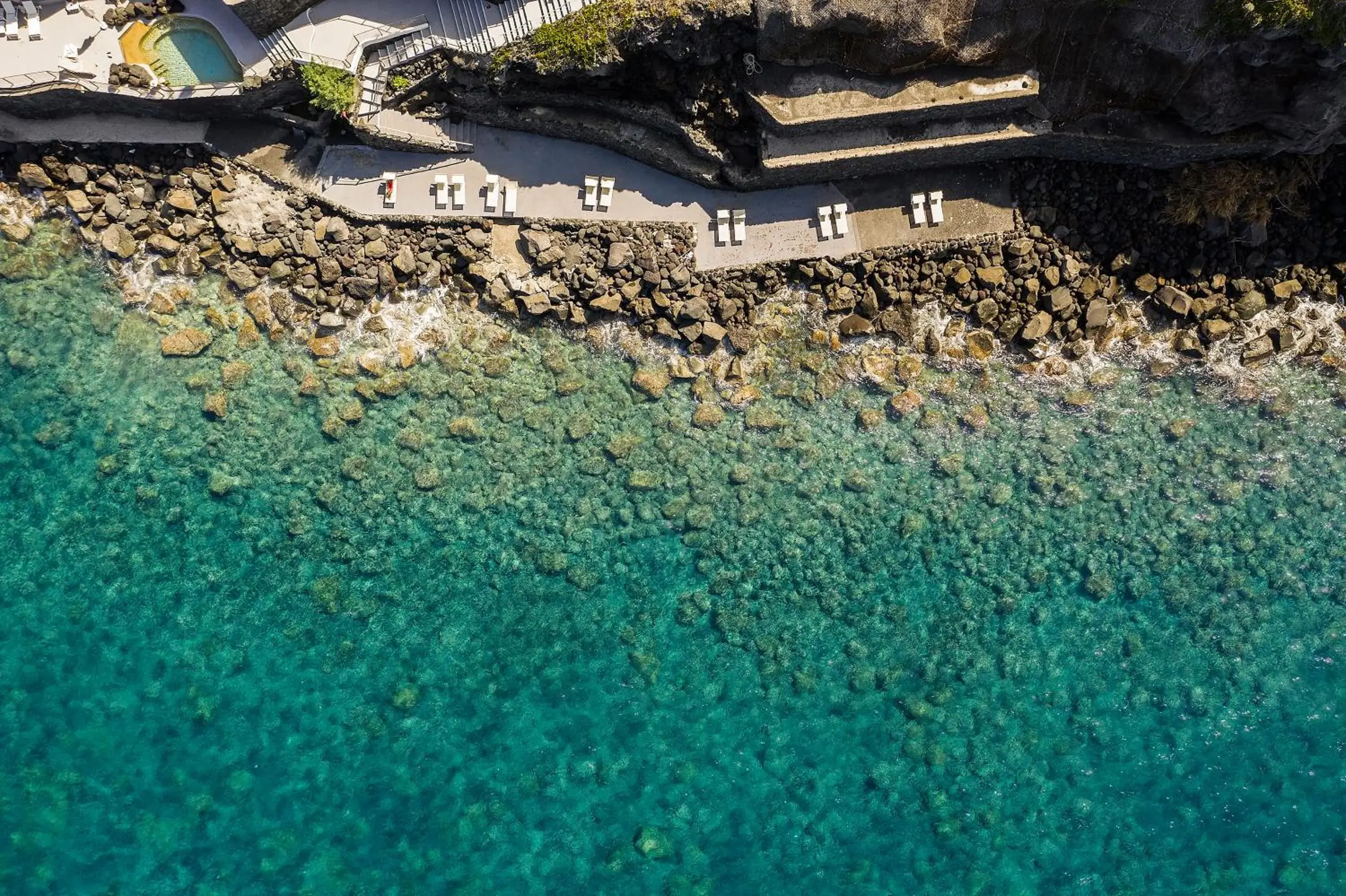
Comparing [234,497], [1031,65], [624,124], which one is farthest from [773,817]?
[1031,65]

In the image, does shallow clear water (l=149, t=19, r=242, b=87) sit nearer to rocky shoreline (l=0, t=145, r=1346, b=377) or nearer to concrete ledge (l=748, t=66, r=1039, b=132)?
rocky shoreline (l=0, t=145, r=1346, b=377)

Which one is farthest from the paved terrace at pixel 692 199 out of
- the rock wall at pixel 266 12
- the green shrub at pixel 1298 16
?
the green shrub at pixel 1298 16

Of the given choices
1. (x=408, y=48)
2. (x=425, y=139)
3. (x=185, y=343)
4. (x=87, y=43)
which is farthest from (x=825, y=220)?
(x=87, y=43)

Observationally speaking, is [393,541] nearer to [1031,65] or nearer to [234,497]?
[234,497]

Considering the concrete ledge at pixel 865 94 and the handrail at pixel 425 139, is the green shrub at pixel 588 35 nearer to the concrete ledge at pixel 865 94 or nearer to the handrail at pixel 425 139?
the handrail at pixel 425 139

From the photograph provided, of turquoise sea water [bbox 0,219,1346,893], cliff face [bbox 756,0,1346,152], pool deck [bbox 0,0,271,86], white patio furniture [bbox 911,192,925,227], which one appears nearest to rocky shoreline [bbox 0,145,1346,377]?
white patio furniture [bbox 911,192,925,227]

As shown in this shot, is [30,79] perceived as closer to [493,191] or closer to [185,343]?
[185,343]
